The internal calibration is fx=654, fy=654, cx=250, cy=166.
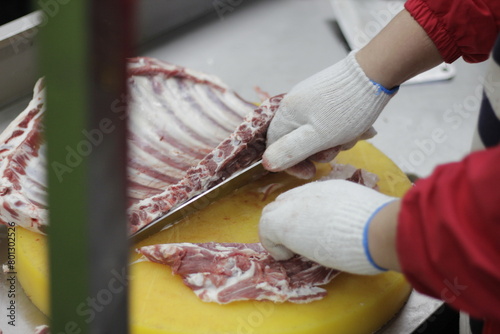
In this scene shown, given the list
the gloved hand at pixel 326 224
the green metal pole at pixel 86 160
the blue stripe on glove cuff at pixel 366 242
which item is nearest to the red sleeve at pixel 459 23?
the gloved hand at pixel 326 224

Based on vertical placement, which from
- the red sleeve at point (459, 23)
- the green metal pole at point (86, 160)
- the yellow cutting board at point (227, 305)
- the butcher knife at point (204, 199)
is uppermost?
the green metal pole at point (86, 160)

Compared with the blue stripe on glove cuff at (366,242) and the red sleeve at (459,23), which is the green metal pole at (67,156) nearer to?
the blue stripe on glove cuff at (366,242)

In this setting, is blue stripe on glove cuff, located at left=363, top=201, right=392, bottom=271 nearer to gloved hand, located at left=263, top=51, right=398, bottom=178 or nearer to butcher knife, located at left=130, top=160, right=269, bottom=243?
gloved hand, located at left=263, top=51, right=398, bottom=178

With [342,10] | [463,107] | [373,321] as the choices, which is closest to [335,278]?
[373,321]

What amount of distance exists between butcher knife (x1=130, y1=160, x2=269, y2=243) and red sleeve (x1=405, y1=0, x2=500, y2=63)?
702mm

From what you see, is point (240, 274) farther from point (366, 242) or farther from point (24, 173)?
point (24, 173)

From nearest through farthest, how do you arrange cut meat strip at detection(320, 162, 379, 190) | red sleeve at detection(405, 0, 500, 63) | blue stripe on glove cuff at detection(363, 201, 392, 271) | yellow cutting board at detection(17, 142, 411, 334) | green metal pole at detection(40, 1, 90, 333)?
green metal pole at detection(40, 1, 90, 333) < blue stripe on glove cuff at detection(363, 201, 392, 271) < yellow cutting board at detection(17, 142, 411, 334) < red sleeve at detection(405, 0, 500, 63) < cut meat strip at detection(320, 162, 379, 190)

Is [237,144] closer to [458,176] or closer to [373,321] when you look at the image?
[373,321]

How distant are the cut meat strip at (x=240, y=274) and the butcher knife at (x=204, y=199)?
0.35 feet

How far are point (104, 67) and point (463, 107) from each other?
2472 millimetres

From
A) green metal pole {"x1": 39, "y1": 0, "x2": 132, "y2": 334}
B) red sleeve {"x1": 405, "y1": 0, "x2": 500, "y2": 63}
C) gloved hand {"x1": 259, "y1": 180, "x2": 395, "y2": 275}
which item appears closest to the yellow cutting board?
gloved hand {"x1": 259, "y1": 180, "x2": 395, "y2": 275}

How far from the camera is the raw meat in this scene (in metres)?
2.05

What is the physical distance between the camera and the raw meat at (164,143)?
6.72ft

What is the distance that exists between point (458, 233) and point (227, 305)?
32.6 inches
